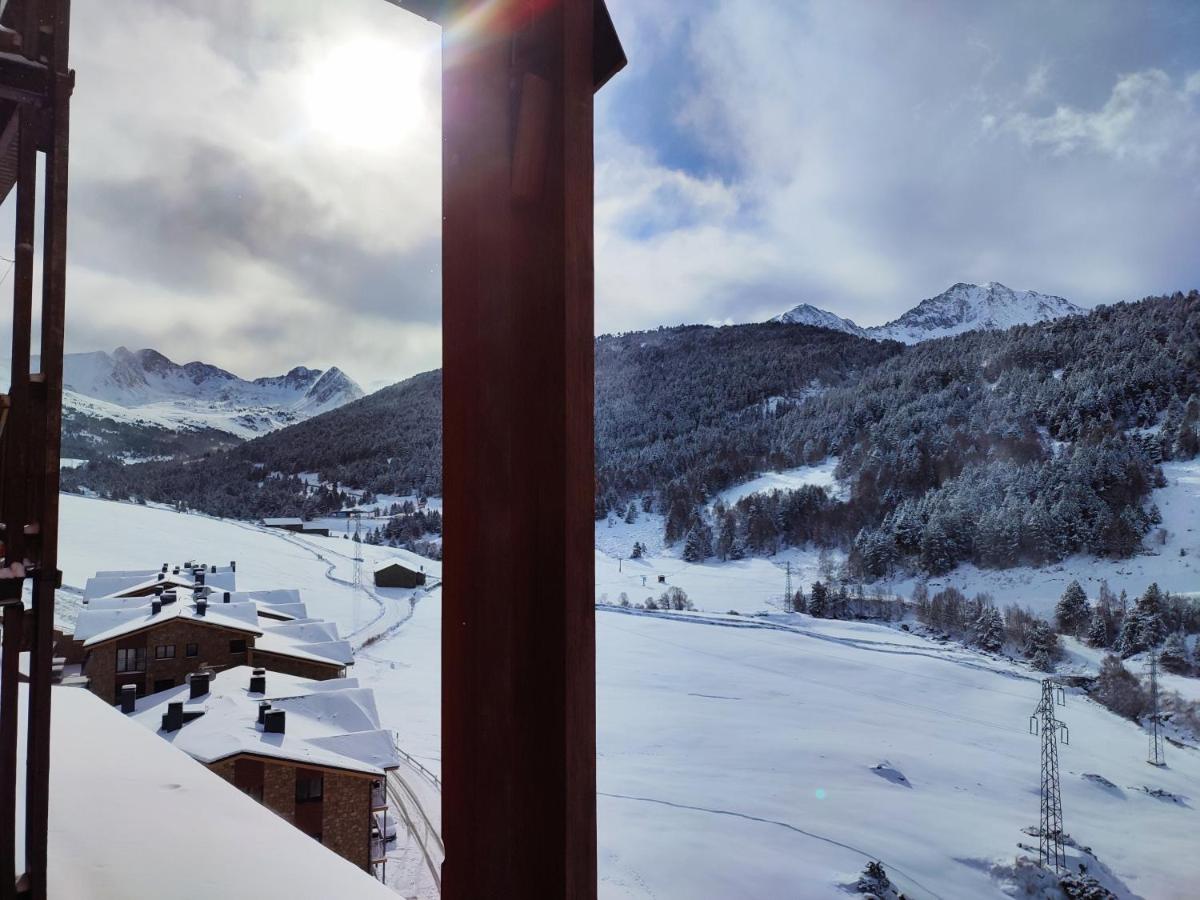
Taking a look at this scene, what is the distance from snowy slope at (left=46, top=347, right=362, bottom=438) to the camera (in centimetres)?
14775

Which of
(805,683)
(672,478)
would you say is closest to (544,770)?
(805,683)

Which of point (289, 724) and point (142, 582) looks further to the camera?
point (142, 582)

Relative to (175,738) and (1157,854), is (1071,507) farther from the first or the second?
(175,738)

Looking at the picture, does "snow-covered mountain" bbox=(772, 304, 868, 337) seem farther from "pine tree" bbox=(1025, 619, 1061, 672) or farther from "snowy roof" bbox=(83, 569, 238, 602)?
"snowy roof" bbox=(83, 569, 238, 602)

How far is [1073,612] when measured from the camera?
951 inches

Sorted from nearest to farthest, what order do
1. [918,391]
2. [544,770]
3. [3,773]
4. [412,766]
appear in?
1. [544,770]
2. [3,773]
3. [412,766]
4. [918,391]

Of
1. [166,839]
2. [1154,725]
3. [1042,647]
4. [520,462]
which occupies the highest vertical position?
[520,462]

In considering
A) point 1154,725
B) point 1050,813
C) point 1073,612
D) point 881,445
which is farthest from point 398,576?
point 881,445

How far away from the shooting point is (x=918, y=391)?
1784 inches

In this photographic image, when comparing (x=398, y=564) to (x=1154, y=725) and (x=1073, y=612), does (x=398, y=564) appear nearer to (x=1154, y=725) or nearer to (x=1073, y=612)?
(x=1154, y=725)

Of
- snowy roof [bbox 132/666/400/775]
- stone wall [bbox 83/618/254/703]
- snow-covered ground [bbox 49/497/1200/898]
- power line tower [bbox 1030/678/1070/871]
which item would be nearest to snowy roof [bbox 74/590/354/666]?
stone wall [bbox 83/618/254/703]

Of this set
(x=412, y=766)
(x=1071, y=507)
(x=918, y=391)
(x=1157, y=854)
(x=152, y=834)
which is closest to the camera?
(x=152, y=834)

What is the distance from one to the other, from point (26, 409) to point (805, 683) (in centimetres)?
1829

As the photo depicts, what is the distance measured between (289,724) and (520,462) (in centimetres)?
587
